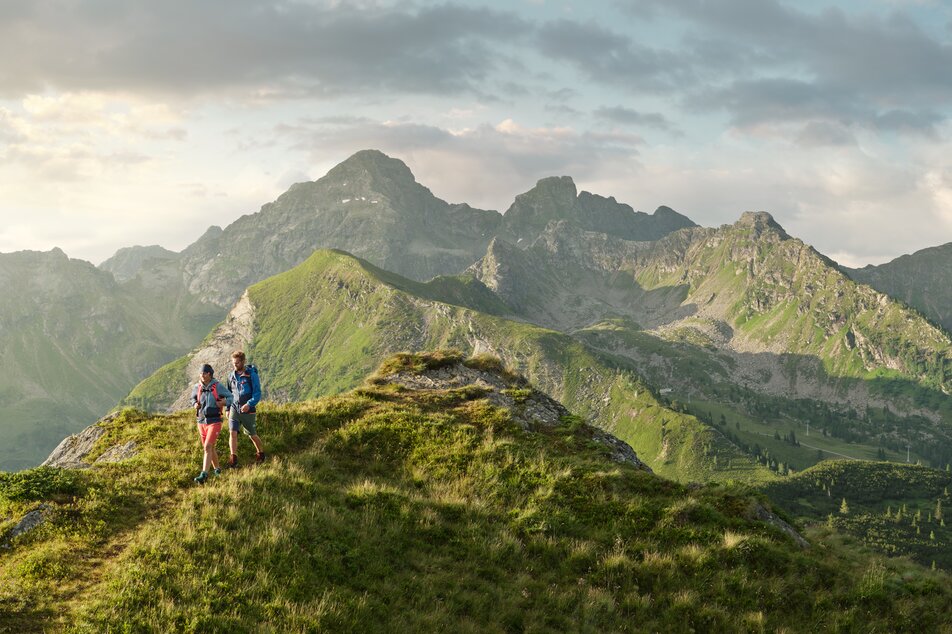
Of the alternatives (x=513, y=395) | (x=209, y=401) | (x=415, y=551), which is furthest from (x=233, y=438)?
(x=513, y=395)

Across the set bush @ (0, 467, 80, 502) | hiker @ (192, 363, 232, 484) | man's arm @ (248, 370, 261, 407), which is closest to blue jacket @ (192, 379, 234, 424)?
hiker @ (192, 363, 232, 484)

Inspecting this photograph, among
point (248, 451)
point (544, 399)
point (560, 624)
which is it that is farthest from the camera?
point (544, 399)

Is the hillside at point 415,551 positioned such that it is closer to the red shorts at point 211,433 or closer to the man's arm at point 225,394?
the red shorts at point 211,433

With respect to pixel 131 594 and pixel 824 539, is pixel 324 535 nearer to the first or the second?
pixel 131 594

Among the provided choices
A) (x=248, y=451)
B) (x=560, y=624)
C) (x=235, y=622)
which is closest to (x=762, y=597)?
(x=560, y=624)

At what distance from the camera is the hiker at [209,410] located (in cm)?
1991

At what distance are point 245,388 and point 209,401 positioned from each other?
1427 mm

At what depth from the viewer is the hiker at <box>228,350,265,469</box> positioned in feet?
70.0

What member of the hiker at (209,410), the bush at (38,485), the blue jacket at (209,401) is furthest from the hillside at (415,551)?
the blue jacket at (209,401)

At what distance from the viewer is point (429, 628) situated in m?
13.2

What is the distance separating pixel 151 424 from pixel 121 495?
7.93 m

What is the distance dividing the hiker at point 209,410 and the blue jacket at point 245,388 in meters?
0.30

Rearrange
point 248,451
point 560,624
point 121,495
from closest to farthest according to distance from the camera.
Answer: point 560,624
point 121,495
point 248,451

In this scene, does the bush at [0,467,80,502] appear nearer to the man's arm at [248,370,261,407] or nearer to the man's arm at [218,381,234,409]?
the man's arm at [218,381,234,409]
